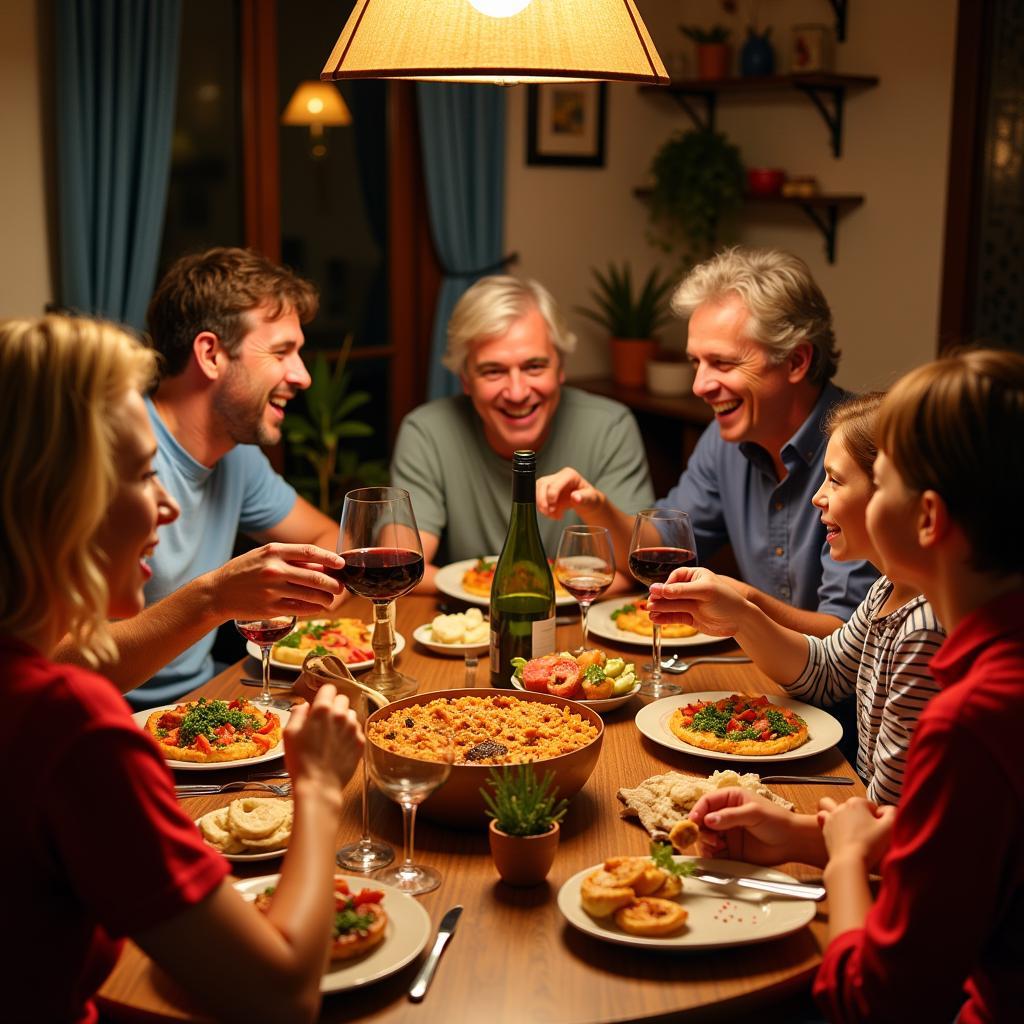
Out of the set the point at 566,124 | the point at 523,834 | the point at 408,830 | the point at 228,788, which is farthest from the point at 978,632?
the point at 566,124

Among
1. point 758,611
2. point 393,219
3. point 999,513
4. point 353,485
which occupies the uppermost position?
point 393,219

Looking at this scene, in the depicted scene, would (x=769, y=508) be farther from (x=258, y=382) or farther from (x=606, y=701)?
(x=258, y=382)

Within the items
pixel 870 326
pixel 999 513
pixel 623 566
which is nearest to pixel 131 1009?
pixel 999 513

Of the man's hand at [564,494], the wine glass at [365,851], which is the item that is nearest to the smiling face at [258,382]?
the man's hand at [564,494]

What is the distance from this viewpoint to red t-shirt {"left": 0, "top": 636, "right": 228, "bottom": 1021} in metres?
1.04

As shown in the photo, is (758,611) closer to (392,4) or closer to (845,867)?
(845,867)

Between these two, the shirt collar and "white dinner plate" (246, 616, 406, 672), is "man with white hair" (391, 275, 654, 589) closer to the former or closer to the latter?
"white dinner plate" (246, 616, 406, 672)

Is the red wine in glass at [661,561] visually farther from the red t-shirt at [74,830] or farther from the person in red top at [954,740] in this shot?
the red t-shirt at [74,830]

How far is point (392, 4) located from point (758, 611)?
104 centimetres

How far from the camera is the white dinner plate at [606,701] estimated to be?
1.85m

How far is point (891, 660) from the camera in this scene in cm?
168

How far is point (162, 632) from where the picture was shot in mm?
1901

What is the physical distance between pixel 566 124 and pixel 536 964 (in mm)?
4175

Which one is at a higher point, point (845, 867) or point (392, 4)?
point (392, 4)
